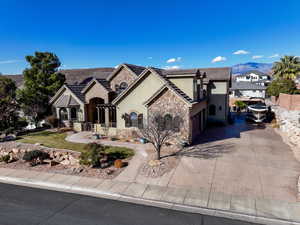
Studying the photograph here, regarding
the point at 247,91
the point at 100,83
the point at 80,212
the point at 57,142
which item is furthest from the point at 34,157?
the point at 247,91

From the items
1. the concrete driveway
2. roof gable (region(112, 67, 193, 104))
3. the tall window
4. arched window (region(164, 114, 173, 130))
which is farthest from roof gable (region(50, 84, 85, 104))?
the concrete driveway

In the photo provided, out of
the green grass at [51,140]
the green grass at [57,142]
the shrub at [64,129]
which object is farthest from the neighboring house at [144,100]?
the green grass at [57,142]

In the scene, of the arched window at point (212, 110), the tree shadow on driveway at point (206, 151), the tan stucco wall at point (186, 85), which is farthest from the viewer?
the arched window at point (212, 110)

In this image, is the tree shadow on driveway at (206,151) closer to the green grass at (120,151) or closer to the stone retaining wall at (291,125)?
the green grass at (120,151)

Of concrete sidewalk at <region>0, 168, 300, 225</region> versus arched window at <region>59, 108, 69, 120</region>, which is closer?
concrete sidewalk at <region>0, 168, 300, 225</region>

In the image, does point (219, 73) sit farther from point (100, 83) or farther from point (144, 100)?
Answer: point (100, 83)

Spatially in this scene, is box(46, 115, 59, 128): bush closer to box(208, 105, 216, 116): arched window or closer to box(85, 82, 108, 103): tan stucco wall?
box(85, 82, 108, 103): tan stucco wall

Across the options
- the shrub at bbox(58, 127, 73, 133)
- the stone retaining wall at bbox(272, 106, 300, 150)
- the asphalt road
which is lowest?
the asphalt road
